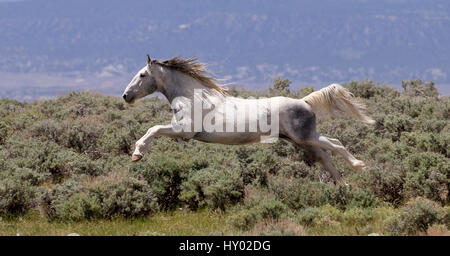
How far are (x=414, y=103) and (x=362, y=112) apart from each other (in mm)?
9458

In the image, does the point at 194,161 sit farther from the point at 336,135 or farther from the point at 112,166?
the point at 336,135

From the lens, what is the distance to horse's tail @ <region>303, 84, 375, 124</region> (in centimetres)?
1090

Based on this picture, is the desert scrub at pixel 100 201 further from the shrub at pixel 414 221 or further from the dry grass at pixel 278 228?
the shrub at pixel 414 221

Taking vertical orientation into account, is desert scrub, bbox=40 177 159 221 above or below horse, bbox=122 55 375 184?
below

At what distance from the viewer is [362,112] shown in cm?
1130

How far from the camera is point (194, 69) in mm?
10711

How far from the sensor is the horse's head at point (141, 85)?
10352 millimetres

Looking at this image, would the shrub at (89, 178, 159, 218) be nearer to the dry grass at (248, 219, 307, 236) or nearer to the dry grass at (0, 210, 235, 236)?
the dry grass at (0, 210, 235, 236)

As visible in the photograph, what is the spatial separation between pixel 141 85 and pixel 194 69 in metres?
0.98

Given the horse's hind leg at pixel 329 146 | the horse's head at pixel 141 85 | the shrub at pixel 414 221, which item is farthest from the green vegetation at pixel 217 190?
the horse's head at pixel 141 85

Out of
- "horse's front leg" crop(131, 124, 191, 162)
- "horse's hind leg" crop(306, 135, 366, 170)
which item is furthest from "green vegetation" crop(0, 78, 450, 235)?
"horse's front leg" crop(131, 124, 191, 162)

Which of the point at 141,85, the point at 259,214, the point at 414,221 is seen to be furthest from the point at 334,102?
the point at 414,221
